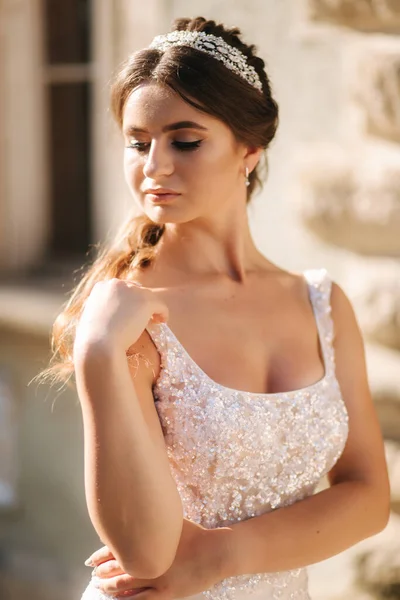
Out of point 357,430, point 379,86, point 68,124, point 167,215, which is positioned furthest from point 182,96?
point 68,124

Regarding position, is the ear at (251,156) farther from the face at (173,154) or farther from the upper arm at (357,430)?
the upper arm at (357,430)

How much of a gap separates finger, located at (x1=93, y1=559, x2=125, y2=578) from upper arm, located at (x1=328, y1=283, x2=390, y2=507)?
46 cm

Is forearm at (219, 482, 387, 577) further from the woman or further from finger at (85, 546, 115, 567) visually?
finger at (85, 546, 115, 567)

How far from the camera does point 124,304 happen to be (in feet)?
4.46

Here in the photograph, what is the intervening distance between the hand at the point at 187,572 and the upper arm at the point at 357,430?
30 centimetres

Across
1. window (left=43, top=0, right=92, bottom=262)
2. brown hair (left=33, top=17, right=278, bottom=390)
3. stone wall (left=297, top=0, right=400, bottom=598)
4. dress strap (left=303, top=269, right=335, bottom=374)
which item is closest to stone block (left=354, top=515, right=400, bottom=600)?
stone wall (left=297, top=0, right=400, bottom=598)

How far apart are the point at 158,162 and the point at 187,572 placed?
0.66m

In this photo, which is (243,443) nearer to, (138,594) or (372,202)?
(138,594)

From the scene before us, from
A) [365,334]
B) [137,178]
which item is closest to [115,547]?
[137,178]

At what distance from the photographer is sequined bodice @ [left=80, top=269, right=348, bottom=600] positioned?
1.49 metres

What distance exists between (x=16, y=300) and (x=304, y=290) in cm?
173

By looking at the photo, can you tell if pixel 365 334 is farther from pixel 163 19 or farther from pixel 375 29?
pixel 163 19

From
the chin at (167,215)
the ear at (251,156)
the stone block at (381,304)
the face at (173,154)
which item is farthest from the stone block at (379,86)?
the chin at (167,215)

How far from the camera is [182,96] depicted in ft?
4.76
